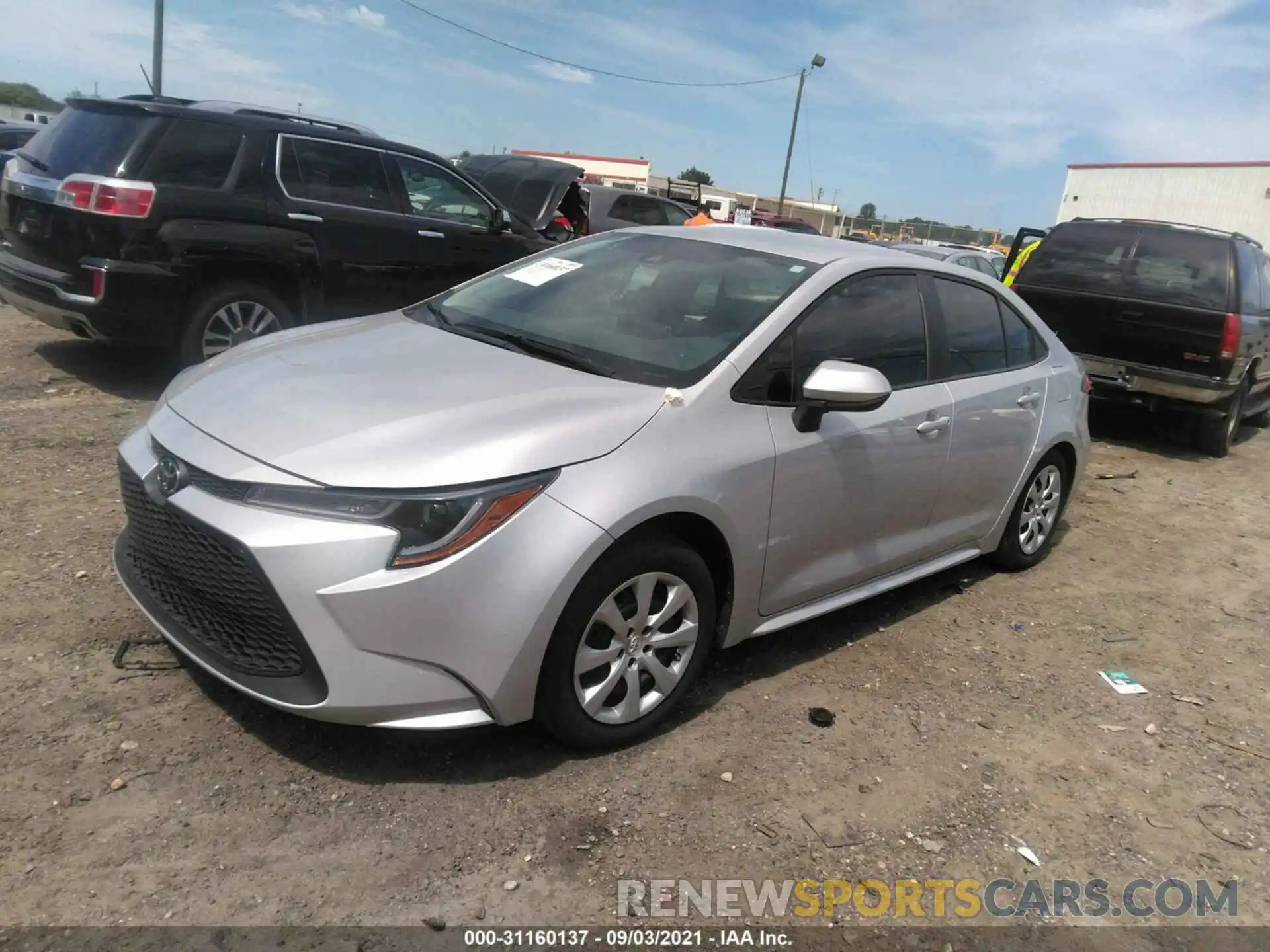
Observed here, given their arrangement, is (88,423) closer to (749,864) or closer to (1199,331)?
(749,864)

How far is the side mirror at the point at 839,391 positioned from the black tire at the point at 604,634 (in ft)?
2.16

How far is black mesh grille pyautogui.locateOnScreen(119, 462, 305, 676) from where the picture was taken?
2.48 m

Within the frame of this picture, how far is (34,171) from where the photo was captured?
595 centimetres

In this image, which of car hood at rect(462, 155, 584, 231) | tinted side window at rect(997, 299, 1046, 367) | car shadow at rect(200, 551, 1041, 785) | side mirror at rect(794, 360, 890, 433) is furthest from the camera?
car hood at rect(462, 155, 584, 231)

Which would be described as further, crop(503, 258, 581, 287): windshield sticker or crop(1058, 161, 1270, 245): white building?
crop(1058, 161, 1270, 245): white building

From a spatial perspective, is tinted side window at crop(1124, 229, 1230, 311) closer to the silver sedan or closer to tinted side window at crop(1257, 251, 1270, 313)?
tinted side window at crop(1257, 251, 1270, 313)

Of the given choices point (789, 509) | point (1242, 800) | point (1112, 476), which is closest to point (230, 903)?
point (789, 509)

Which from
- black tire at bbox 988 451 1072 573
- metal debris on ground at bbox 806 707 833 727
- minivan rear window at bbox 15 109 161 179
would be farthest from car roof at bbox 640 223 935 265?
minivan rear window at bbox 15 109 161 179

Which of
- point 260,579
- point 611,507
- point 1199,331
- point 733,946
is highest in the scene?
point 1199,331

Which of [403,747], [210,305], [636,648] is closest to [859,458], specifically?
[636,648]

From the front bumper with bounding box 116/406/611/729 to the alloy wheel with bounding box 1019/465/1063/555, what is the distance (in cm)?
311

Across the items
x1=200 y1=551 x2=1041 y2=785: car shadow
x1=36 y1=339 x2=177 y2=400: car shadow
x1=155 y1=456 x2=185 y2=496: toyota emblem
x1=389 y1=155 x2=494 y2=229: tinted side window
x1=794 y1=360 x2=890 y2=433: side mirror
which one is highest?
x1=389 y1=155 x2=494 y2=229: tinted side window

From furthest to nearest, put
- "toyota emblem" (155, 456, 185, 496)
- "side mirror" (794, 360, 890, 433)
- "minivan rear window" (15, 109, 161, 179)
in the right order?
"minivan rear window" (15, 109, 161, 179) → "side mirror" (794, 360, 890, 433) → "toyota emblem" (155, 456, 185, 496)

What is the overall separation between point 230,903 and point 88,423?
411cm
